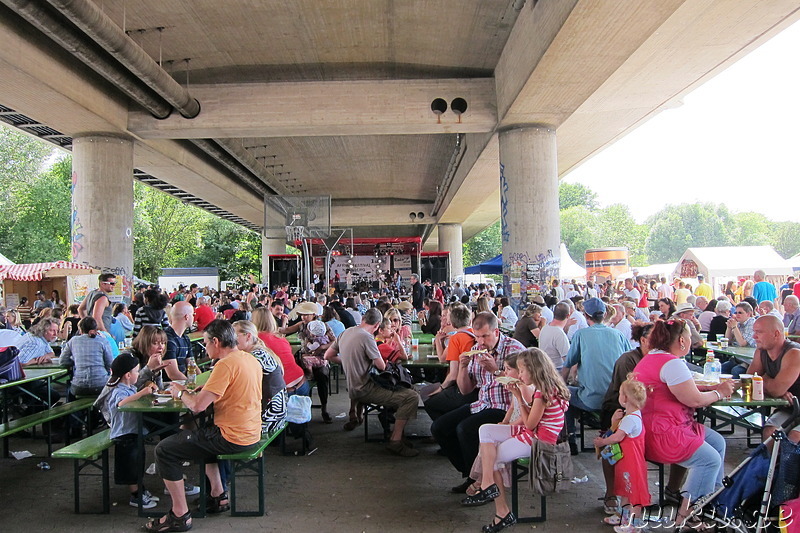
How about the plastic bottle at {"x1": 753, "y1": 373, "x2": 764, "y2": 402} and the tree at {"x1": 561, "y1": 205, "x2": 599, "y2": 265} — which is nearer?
the plastic bottle at {"x1": 753, "y1": 373, "x2": 764, "y2": 402}

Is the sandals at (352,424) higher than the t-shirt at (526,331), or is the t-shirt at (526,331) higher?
the t-shirt at (526,331)

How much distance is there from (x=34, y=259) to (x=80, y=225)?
27089 mm

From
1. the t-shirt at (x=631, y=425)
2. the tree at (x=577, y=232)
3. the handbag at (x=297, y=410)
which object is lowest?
the handbag at (x=297, y=410)

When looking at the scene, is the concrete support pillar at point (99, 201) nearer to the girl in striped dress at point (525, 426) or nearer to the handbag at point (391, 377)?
the handbag at point (391, 377)

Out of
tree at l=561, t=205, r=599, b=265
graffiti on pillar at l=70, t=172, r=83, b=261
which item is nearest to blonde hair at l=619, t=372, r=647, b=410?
graffiti on pillar at l=70, t=172, r=83, b=261

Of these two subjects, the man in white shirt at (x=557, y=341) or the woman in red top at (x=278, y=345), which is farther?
the man in white shirt at (x=557, y=341)

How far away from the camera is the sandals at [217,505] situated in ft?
16.2

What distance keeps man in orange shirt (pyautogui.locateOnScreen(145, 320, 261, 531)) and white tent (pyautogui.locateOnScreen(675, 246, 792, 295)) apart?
2425 cm

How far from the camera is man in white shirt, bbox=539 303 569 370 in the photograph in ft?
21.9

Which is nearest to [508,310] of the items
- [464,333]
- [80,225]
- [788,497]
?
[464,333]

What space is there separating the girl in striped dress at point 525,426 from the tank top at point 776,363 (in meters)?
1.91

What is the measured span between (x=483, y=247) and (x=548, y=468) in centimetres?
7820

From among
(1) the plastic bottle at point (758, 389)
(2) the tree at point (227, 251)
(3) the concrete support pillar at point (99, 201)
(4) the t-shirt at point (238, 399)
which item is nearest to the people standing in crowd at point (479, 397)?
(4) the t-shirt at point (238, 399)

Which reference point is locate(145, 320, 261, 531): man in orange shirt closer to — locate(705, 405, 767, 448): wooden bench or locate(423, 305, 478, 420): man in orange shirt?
locate(423, 305, 478, 420): man in orange shirt
